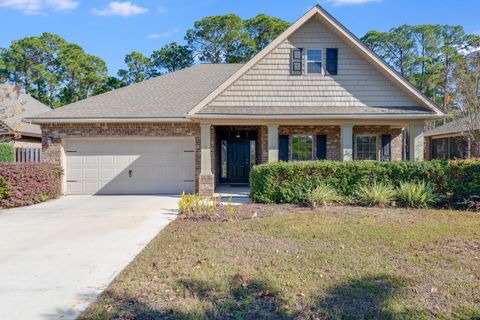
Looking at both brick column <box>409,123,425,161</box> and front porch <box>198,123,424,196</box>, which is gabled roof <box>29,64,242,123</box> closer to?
front porch <box>198,123,424,196</box>

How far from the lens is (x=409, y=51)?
43.8m

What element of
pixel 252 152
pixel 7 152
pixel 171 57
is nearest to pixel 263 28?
pixel 171 57

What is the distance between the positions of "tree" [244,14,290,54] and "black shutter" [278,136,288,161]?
24.2 metres

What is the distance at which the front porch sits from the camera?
12.6 meters

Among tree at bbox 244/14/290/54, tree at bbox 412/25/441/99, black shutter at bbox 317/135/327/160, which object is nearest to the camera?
black shutter at bbox 317/135/327/160

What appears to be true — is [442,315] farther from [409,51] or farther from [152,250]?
[409,51]

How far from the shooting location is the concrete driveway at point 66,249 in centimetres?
407

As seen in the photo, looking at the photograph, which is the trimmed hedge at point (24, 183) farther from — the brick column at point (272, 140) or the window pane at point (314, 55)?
the window pane at point (314, 55)

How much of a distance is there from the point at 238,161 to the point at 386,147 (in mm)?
6416

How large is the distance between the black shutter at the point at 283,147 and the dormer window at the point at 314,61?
287 cm

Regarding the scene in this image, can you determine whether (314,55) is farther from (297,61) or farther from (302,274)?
(302,274)

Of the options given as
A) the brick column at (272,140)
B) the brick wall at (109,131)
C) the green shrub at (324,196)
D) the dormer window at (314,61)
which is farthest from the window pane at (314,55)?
the green shrub at (324,196)

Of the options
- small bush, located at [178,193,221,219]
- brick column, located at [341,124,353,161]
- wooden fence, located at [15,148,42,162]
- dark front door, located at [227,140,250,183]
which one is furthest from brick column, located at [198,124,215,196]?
wooden fence, located at [15,148,42,162]

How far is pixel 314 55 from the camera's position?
13.2m
